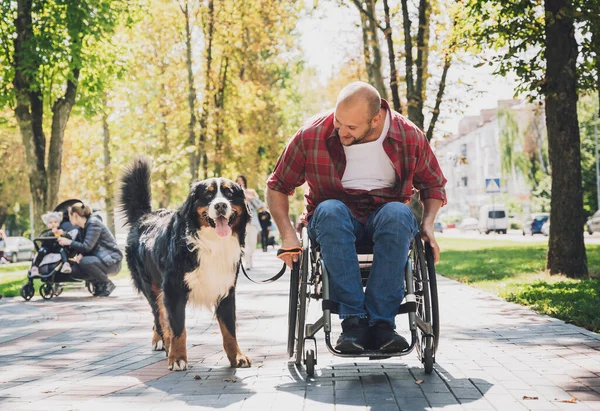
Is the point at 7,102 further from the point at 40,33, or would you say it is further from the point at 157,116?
the point at 157,116

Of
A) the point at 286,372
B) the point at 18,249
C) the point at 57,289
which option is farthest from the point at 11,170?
the point at 286,372

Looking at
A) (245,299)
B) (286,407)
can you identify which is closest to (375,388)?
(286,407)

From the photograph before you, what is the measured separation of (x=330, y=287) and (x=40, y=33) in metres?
16.3

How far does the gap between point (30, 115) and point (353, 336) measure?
55.4 feet

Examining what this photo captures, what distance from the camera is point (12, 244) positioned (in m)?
43.7

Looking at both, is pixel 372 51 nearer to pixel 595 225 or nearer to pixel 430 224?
pixel 430 224

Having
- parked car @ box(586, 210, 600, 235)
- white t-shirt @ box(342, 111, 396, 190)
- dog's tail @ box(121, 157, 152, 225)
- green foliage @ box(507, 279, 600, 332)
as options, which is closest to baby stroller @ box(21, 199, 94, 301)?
dog's tail @ box(121, 157, 152, 225)

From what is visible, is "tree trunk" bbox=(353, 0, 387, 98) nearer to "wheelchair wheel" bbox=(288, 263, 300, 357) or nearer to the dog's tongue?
the dog's tongue

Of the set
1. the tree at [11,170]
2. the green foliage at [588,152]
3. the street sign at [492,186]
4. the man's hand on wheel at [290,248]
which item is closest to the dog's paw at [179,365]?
the man's hand on wheel at [290,248]

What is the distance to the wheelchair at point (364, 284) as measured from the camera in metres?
4.79

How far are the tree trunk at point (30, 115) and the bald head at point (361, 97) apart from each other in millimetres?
15606

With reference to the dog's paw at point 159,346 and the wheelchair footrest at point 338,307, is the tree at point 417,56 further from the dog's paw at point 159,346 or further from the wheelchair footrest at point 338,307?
the wheelchair footrest at point 338,307

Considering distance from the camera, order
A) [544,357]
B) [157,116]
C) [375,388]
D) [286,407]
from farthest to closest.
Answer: [157,116]
[544,357]
[375,388]
[286,407]

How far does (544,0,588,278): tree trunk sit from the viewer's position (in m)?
12.3
